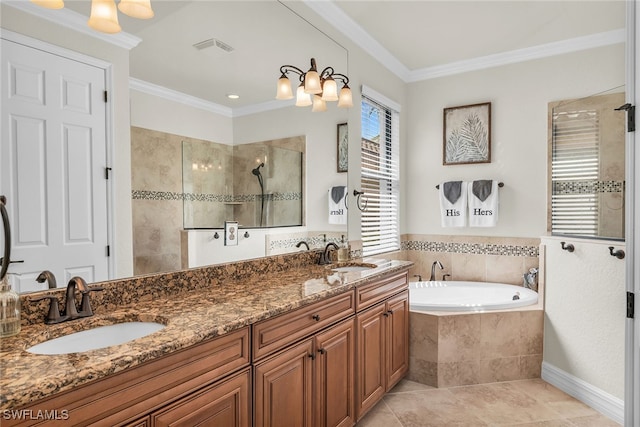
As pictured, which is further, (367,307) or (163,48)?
(367,307)

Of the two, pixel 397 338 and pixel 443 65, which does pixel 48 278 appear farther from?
pixel 443 65

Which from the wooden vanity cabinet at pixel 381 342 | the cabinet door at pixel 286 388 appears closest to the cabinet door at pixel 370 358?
the wooden vanity cabinet at pixel 381 342

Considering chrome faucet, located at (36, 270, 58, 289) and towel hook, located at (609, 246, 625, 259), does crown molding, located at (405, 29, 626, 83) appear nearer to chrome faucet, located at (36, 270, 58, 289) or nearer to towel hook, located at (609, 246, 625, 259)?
towel hook, located at (609, 246, 625, 259)

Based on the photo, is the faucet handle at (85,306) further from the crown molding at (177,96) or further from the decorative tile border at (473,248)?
the decorative tile border at (473,248)

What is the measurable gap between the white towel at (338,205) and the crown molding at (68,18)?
1.73 meters

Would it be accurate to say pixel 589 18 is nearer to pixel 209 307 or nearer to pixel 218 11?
pixel 218 11

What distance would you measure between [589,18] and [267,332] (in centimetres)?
343

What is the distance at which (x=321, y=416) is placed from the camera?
1851 millimetres

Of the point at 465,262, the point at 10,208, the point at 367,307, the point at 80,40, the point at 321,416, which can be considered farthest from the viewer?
the point at 465,262

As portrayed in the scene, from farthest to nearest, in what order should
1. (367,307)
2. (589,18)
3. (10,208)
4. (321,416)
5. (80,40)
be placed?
(589,18) < (367,307) < (321,416) < (80,40) < (10,208)

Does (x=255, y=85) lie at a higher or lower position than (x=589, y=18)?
lower

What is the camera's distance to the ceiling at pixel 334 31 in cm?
178

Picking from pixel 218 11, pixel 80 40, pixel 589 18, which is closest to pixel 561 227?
pixel 589 18

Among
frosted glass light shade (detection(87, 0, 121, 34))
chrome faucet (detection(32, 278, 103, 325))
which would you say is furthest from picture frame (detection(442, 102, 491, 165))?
chrome faucet (detection(32, 278, 103, 325))
